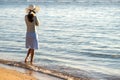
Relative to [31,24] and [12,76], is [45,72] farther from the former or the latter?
[12,76]

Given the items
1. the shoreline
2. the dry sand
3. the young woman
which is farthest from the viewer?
Answer: the young woman

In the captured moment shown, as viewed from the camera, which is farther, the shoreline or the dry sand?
the shoreline

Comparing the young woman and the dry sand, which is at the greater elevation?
the young woman

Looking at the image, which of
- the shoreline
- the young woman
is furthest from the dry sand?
the young woman

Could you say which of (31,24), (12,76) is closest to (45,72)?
(31,24)

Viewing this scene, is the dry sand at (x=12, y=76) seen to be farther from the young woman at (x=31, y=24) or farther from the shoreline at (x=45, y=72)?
the young woman at (x=31, y=24)

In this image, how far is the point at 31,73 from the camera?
1064cm

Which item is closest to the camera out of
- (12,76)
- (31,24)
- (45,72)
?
(12,76)

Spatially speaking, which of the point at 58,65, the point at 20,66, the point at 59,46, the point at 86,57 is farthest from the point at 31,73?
the point at 59,46

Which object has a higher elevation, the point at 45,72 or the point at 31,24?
the point at 31,24

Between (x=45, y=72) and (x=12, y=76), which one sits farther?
(x=45, y=72)

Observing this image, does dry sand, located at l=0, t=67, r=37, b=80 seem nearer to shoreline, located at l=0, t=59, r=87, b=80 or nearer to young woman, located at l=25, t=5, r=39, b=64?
shoreline, located at l=0, t=59, r=87, b=80

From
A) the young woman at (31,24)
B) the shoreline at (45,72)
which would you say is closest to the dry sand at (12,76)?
the shoreline at (45,72)

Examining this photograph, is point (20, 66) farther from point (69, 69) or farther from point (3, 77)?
point (3, 77)
